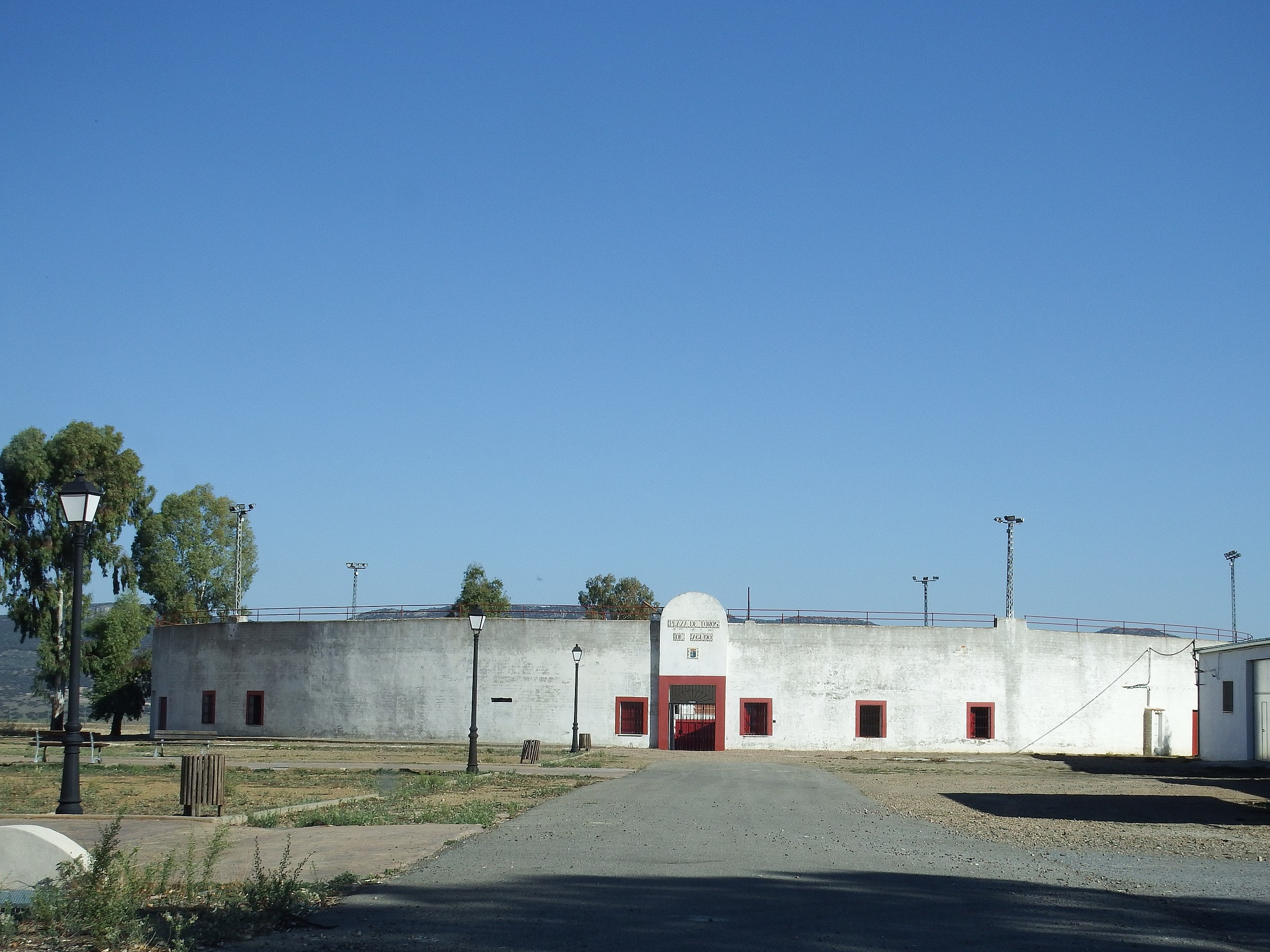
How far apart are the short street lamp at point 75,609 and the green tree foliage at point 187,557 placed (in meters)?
51.1

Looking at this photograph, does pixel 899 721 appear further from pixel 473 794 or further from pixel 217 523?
pixel 217 523

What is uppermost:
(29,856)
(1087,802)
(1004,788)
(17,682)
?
(29,856)

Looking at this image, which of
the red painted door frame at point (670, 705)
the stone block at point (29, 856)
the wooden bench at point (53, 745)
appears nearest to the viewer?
the stone block at point (29, 856)

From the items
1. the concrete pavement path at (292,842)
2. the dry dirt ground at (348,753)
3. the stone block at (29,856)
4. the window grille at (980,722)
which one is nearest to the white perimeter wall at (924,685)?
the window grille at (980,722)

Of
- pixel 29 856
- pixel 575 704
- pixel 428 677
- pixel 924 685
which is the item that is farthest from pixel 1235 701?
pixel 29 856

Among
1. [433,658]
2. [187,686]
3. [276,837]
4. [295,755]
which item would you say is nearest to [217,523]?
[187,686]

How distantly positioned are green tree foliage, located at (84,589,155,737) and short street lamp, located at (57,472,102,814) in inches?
1519

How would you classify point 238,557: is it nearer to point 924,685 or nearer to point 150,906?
point 924,685

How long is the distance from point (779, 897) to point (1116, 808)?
12.0 meters

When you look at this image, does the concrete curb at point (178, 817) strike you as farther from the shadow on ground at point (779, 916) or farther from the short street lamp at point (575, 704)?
the short street lamp at point (575, 704)

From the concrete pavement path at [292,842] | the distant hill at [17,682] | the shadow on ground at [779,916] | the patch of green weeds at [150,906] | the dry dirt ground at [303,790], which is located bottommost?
the distant hill at [17,682]

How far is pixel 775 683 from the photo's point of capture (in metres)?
43.8

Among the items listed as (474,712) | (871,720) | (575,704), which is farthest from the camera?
(871,720)

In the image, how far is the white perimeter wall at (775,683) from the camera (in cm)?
4375
